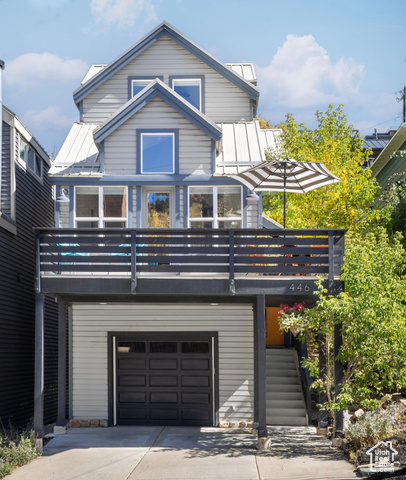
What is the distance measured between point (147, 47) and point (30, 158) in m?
4.28

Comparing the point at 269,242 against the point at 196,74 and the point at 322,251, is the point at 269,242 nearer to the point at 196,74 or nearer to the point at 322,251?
the point at 322,251

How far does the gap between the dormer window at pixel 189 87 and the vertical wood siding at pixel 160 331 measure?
5.77 m

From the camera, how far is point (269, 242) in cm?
1247

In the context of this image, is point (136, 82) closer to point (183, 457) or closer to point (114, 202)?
point (114, 202)

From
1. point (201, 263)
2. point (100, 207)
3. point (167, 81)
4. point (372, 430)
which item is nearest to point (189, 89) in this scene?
point (167, 81)


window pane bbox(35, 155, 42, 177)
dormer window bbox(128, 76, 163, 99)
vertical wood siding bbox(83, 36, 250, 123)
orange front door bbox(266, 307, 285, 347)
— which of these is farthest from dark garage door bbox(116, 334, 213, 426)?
dormer window bbox(128, 76, 163, 99)

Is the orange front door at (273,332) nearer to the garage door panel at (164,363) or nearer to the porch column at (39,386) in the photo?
the garage door panel at (164,363)

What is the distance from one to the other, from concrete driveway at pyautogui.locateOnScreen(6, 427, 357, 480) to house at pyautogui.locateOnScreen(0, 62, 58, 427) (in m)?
2.17

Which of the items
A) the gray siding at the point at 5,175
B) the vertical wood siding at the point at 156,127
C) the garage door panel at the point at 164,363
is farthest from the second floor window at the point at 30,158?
the garage door panel at the point at 164,363

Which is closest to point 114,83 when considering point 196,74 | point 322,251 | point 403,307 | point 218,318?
point 196,74

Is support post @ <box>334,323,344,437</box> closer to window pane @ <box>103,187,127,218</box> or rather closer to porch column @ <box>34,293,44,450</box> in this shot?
porch column @ <box>34,293,44,450</box>

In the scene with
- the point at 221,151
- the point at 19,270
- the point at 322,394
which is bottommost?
the point at 322,394

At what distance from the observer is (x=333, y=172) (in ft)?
58.3

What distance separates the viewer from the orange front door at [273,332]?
19.1 m
